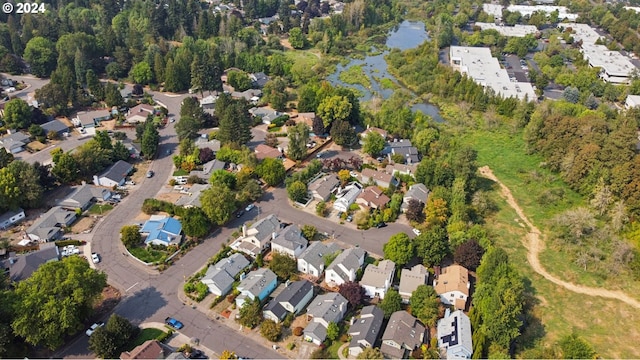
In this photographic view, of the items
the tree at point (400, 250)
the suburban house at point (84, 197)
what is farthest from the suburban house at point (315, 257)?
the suburban house at point (84, 197)

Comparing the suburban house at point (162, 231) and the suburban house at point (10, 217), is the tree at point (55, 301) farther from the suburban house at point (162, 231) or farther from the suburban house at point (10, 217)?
the suburban house at point (10, 217)

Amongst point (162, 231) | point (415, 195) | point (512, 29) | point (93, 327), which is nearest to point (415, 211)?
point (415, 195)

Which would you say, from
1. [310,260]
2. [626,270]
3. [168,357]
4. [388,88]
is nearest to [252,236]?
[310,260]

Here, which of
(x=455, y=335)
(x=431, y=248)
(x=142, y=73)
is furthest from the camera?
(x=142, y=73)

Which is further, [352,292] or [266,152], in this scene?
[266,152]

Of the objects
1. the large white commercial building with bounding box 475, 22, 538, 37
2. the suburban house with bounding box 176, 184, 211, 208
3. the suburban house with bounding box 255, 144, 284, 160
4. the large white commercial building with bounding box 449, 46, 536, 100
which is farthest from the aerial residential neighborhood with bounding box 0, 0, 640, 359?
the large white commercial building with bounding box 475, 22, 538, 37

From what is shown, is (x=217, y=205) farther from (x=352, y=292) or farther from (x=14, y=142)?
(x=14, y=142)
